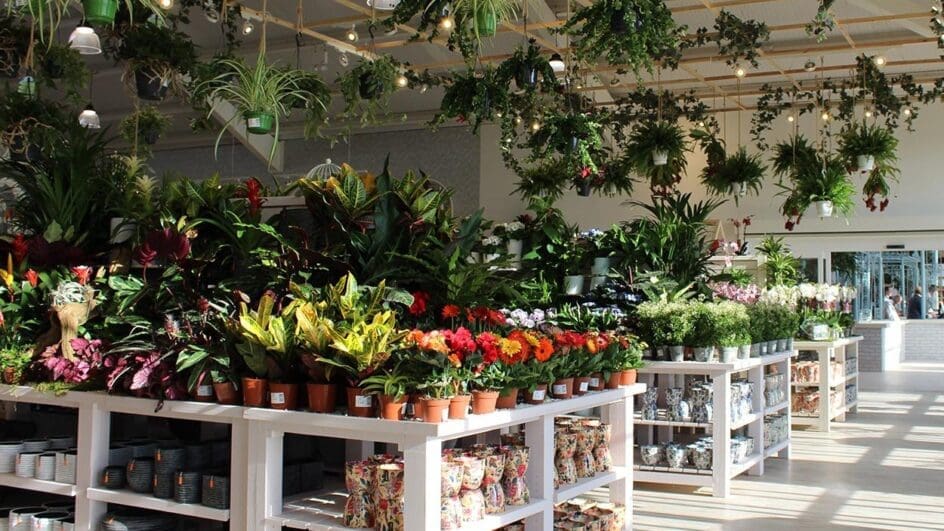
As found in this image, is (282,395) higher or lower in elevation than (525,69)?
lower

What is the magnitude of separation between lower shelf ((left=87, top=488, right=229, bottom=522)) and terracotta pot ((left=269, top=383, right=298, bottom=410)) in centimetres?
54

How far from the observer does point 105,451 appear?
4.34 metres

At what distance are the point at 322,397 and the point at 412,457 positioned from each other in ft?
1.65

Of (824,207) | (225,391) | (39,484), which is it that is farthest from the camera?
(824,207)

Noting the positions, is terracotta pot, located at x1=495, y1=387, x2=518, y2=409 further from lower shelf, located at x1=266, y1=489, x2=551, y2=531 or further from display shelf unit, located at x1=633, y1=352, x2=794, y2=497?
display shelf unit, located at x1=633, y1=352, x2=794, y2=497

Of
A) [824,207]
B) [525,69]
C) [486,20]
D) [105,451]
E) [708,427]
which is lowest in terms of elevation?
[708,427]

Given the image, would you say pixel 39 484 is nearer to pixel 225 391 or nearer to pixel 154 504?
pixel 154 504

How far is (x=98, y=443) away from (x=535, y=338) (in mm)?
2031

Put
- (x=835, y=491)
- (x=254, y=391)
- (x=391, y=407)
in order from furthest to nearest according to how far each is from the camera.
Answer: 1. (x=835, y=491)
2. (x=254, y=391)
3. (x=391, y=407)

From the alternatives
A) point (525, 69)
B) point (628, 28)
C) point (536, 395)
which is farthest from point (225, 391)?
point (525, 69)

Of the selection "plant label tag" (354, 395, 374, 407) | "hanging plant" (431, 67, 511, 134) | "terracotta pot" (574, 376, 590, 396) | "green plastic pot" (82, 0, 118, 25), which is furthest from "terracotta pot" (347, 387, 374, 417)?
"hanging plant" (431, 67, 511, 134)

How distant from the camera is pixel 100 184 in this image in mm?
A: 5207

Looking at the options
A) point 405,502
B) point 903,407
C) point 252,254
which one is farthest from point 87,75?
point 903,407

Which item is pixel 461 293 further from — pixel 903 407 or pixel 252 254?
pixel 903 407
